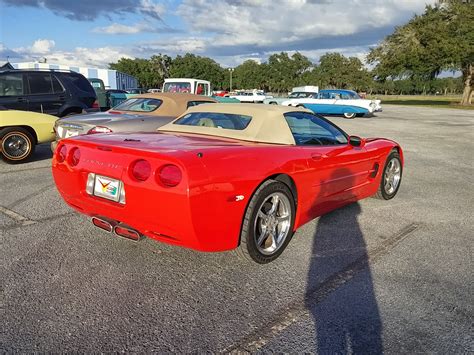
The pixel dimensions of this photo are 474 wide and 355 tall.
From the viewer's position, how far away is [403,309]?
103 inches

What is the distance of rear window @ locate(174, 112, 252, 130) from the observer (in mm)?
3816

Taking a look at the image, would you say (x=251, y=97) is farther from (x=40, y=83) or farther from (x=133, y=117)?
(x=133, y=117)

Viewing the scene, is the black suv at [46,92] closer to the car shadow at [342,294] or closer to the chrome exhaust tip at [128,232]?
the chrome exhaust tip at [128,232]

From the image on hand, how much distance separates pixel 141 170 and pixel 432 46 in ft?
134

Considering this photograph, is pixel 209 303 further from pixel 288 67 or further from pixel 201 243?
pixel 288 67

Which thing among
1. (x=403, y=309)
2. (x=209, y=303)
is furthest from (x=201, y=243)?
(x=403, y=309)

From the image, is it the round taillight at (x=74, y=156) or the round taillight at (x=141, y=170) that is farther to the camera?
the round taillight at (x=74, y=156)

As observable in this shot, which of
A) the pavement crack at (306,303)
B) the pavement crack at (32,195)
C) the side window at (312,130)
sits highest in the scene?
the side window at (312,130)

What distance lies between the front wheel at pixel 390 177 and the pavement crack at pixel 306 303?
142 cm

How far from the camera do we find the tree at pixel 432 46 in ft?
114

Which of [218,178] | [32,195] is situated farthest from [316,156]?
[32,195]

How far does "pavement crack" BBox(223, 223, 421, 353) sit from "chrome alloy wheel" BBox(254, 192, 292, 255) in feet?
1.84

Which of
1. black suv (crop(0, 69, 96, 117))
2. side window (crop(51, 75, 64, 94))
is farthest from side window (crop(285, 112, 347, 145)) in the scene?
side window (crop(51, 75, 64, 94))

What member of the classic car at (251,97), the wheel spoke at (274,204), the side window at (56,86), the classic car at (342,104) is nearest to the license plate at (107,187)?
the wheel spoke at (274,204)
